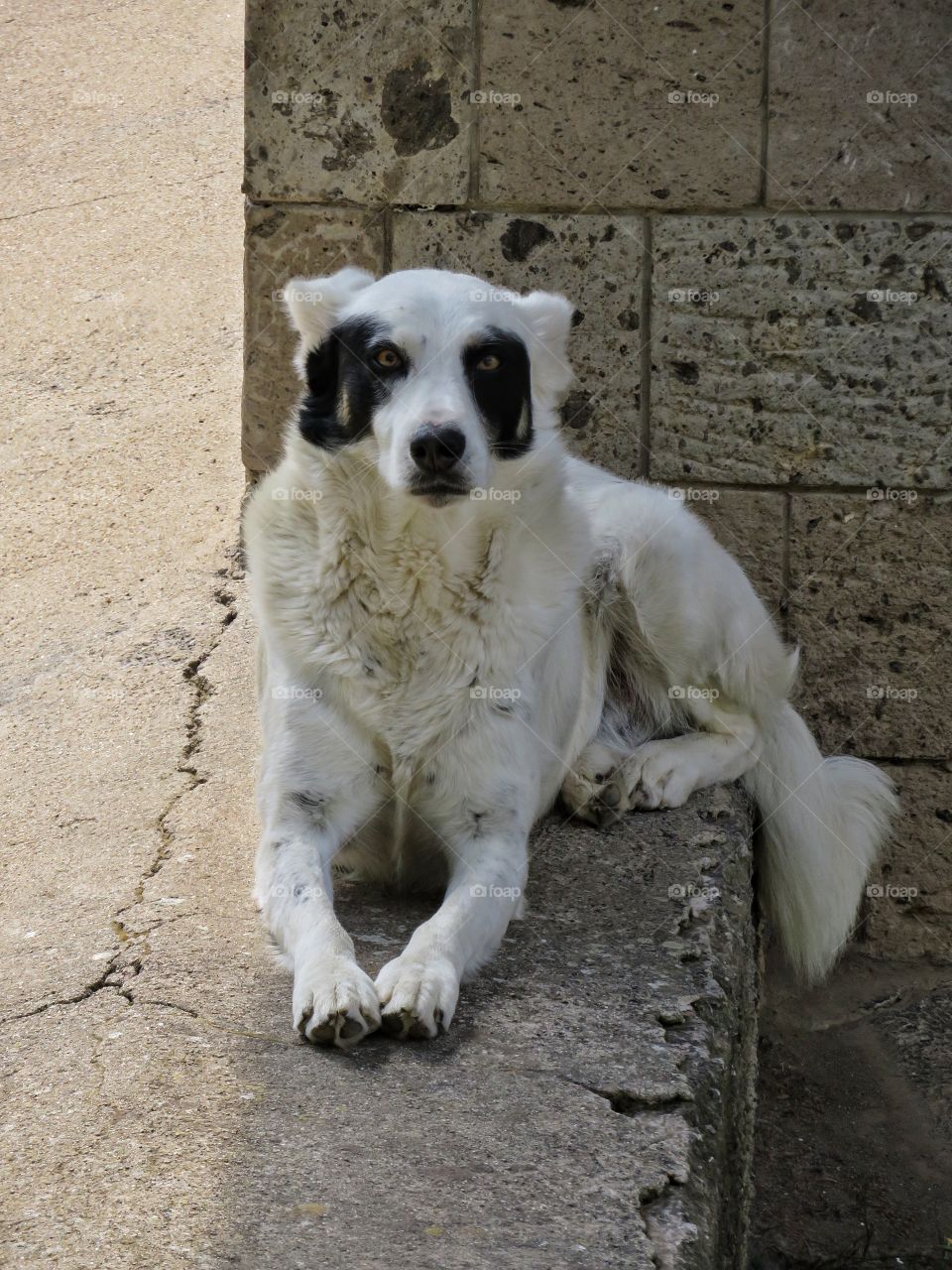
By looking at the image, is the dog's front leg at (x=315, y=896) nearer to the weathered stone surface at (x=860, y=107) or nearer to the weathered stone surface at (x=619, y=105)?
the weathered stone surface at (x=619, y=105)

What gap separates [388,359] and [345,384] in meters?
0.15

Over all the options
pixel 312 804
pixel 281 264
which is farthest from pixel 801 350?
pixel 312 804

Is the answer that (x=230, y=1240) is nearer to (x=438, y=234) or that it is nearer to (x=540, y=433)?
(x=540, y=433)

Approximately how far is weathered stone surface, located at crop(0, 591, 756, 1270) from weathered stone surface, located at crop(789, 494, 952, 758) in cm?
166

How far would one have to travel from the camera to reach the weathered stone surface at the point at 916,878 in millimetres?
5109

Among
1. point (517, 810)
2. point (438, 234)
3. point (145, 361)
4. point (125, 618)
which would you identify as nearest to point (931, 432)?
point (438, 234)

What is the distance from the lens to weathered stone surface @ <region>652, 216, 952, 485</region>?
467 centimetres

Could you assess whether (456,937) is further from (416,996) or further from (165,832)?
(165,832)

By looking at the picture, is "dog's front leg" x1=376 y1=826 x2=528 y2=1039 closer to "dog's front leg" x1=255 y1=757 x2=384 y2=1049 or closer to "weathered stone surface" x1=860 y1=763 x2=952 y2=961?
"dog's front leg" x1=255 y1=757 x2=384 y2=1049

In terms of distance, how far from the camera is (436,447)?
2.99 m

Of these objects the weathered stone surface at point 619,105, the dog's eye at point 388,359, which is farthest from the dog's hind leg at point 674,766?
the weathered stone surface at point 619,105

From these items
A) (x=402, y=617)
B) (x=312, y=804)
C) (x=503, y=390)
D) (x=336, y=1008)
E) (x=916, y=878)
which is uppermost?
(x=503, y=390)

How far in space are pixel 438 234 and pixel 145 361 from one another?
2.19m

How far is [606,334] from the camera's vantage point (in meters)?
4.78
